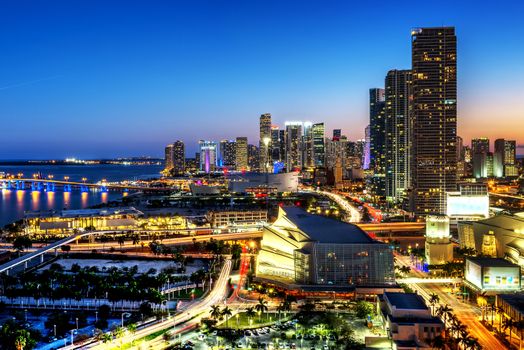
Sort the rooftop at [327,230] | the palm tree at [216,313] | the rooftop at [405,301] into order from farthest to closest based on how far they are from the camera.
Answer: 1. the rooftop at [327,230]
2. the palm tree at [216,313]
3. the rooftop at [405,301]

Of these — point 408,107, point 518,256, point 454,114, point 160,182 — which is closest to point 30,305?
point 518,256

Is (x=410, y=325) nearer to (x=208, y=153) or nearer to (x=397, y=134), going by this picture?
(x=397, y=134)

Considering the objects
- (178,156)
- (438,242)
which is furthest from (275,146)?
(438,242)

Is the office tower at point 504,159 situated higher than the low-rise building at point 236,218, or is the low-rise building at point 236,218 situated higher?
the office tower at point 504,159

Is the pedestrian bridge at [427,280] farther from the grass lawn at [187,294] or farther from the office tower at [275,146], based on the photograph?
the office tower at [275,146]

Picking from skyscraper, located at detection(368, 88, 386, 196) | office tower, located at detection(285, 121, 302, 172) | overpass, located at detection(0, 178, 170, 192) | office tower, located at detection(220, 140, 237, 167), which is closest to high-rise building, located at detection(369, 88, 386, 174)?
skyscraper, located at detection(368, 88, 386, 196)

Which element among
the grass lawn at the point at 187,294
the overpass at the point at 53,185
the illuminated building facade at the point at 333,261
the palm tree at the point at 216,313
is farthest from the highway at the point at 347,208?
the overpass at the point at 53,185

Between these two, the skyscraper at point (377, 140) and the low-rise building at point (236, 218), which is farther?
the skyscraper at point (377, 140)
